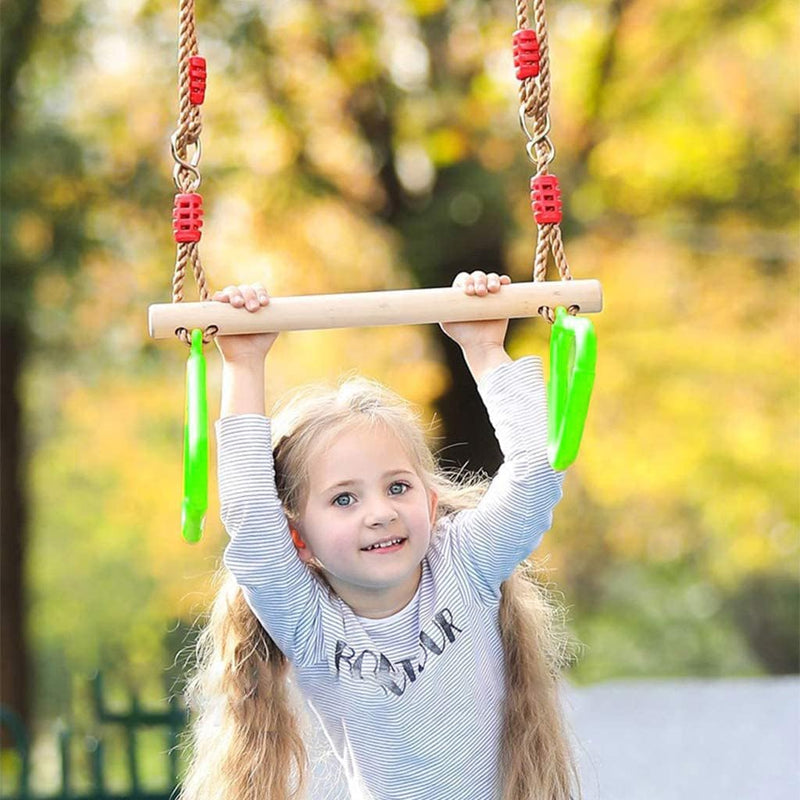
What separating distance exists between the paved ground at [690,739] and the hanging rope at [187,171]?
194 centimetres

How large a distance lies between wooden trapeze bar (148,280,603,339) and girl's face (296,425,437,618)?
251 millimetres

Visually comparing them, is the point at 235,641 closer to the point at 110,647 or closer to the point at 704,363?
the point at 704,363

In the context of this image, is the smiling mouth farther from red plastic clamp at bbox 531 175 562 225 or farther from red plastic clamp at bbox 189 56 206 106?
red plastic clamp at bbox 189 56 206 106

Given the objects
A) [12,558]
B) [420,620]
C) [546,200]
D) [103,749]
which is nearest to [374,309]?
[546,200]

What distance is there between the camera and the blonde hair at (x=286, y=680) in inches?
89.6

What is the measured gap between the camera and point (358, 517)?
2.14 metres

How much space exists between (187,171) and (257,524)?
58 cm

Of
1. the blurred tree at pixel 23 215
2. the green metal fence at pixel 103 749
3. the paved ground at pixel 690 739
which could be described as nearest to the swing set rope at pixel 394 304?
the paved ground at pixel 690 739

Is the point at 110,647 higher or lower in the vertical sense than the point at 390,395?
lower

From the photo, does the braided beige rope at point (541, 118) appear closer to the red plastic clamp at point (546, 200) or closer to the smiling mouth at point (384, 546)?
the red plastic clamp at point (546, 200)

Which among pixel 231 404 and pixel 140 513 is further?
pixel 140 513

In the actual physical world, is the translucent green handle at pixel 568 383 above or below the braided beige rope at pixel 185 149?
below

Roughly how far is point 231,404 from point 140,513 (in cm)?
999

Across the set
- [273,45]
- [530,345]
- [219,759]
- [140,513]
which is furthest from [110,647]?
[219,759]
